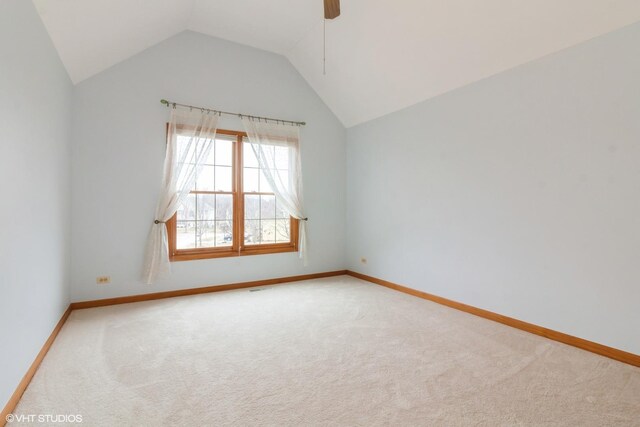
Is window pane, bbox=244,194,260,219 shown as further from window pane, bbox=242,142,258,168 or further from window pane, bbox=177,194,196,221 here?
window pane, bbox=177,194,196,221

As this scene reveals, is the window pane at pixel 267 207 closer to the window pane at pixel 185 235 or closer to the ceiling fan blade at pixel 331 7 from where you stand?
the window pane at pixel 185 235

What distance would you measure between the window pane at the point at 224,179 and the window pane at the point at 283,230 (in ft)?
3.10

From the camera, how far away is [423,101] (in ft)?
13.1

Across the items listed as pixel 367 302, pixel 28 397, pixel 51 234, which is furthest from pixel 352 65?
pixel 28 397

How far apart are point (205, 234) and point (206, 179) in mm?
765

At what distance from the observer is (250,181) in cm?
462

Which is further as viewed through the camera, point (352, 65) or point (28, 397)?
point (352, 65)

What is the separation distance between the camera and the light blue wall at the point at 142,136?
3.53 m

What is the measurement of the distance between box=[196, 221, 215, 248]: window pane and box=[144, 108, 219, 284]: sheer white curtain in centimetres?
43

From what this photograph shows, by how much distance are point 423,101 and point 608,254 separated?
8.32 feet

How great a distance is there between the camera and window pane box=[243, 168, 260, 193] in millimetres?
4570

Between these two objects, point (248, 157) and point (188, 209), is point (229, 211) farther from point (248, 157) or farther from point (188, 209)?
point (248, 157)

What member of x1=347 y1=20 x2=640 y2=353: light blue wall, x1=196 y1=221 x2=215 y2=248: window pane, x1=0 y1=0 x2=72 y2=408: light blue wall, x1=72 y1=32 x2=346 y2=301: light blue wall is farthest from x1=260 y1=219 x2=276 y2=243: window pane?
x1=0 y1=0 x2=72 y2=408: light blue wall

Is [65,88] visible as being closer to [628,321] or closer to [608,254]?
[608,254]
